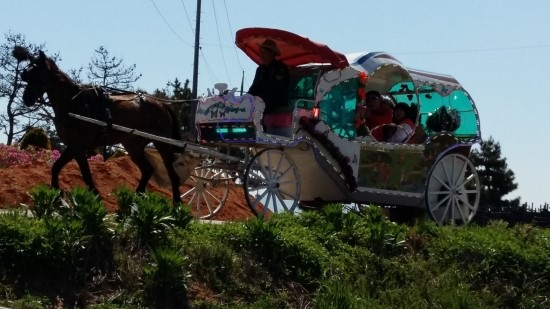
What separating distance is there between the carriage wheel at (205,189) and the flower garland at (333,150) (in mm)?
1508

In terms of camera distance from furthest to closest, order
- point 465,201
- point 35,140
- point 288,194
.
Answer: point 35,140 < point 465,201 < point 288,194

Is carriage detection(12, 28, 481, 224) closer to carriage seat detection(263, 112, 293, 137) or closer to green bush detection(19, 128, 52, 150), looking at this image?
carriage seat detection(263, 112, 293, 137)

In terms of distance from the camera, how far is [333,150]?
14.6 metres

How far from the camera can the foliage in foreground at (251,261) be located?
29.8ft

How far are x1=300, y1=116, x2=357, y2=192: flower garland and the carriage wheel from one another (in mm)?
1508

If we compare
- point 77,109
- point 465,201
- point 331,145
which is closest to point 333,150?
point 331,145

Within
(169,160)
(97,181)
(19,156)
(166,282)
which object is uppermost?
(169,160)

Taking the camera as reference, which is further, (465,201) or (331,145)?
(465,201)

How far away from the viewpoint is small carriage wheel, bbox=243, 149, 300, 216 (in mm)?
14070

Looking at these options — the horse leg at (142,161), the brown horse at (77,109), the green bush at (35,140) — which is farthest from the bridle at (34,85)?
the green bush at (35,140)

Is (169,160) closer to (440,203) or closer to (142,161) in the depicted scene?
(142,161)

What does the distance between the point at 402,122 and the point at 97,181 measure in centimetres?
524

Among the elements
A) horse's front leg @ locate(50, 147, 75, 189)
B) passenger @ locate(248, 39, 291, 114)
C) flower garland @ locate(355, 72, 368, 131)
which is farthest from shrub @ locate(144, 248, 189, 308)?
flower garland @ locate(355, 72, 368, 131)

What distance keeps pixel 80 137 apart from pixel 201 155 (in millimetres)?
1814
